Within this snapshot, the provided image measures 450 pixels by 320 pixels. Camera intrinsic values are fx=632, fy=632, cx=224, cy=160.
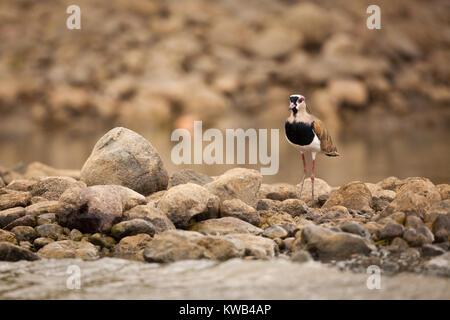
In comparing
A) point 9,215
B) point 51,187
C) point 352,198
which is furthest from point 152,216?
point 352,198

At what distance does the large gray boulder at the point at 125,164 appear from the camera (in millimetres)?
7348

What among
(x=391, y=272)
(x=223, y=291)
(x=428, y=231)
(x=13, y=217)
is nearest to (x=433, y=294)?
(x=391, y=272)

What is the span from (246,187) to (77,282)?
258 centimetres

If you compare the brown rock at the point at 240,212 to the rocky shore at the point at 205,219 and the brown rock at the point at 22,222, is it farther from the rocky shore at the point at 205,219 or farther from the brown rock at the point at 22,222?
the brown rock at the point at 22,222

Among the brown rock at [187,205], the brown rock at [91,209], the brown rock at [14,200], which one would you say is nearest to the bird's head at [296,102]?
the brown rock at [187,205]

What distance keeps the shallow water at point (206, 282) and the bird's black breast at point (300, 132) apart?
2.17 m

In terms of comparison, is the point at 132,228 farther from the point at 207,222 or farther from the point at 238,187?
the point at 238,187

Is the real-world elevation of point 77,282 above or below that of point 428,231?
below

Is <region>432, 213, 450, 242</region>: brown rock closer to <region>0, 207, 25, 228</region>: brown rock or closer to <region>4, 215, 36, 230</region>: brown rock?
<region>4, 215, 36, 230</region>: brown rock

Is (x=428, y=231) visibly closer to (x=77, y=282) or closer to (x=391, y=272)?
(x=391, y=272)

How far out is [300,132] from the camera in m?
7.36

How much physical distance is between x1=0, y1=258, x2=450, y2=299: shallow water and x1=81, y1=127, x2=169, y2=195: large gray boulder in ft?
6.14

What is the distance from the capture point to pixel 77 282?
16.7ft

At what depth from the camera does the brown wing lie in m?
7.51
